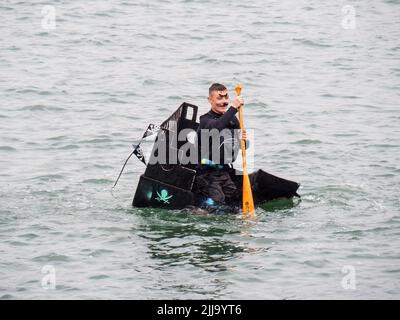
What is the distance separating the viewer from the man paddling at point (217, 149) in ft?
41.2

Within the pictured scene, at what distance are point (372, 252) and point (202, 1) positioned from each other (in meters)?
20.5

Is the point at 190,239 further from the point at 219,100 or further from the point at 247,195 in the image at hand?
the point at 219,100

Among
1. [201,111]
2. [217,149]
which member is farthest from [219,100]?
[201,111]

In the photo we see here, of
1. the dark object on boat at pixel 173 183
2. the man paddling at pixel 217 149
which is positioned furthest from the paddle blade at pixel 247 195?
the man paddling at pixel 217 149

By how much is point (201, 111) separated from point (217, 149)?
5.95 metres

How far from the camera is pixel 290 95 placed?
20.8m

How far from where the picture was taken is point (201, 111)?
60.8ft

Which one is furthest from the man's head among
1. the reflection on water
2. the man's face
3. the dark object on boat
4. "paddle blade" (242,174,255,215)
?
the reflection on water

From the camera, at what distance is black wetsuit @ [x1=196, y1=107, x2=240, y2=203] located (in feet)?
41.2

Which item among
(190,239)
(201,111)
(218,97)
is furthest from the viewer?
(201,111)

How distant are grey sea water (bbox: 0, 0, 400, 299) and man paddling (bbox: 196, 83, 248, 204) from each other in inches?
20.7

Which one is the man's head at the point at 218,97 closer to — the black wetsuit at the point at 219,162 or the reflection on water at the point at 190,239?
the black wetsuit at the point at 219,162
